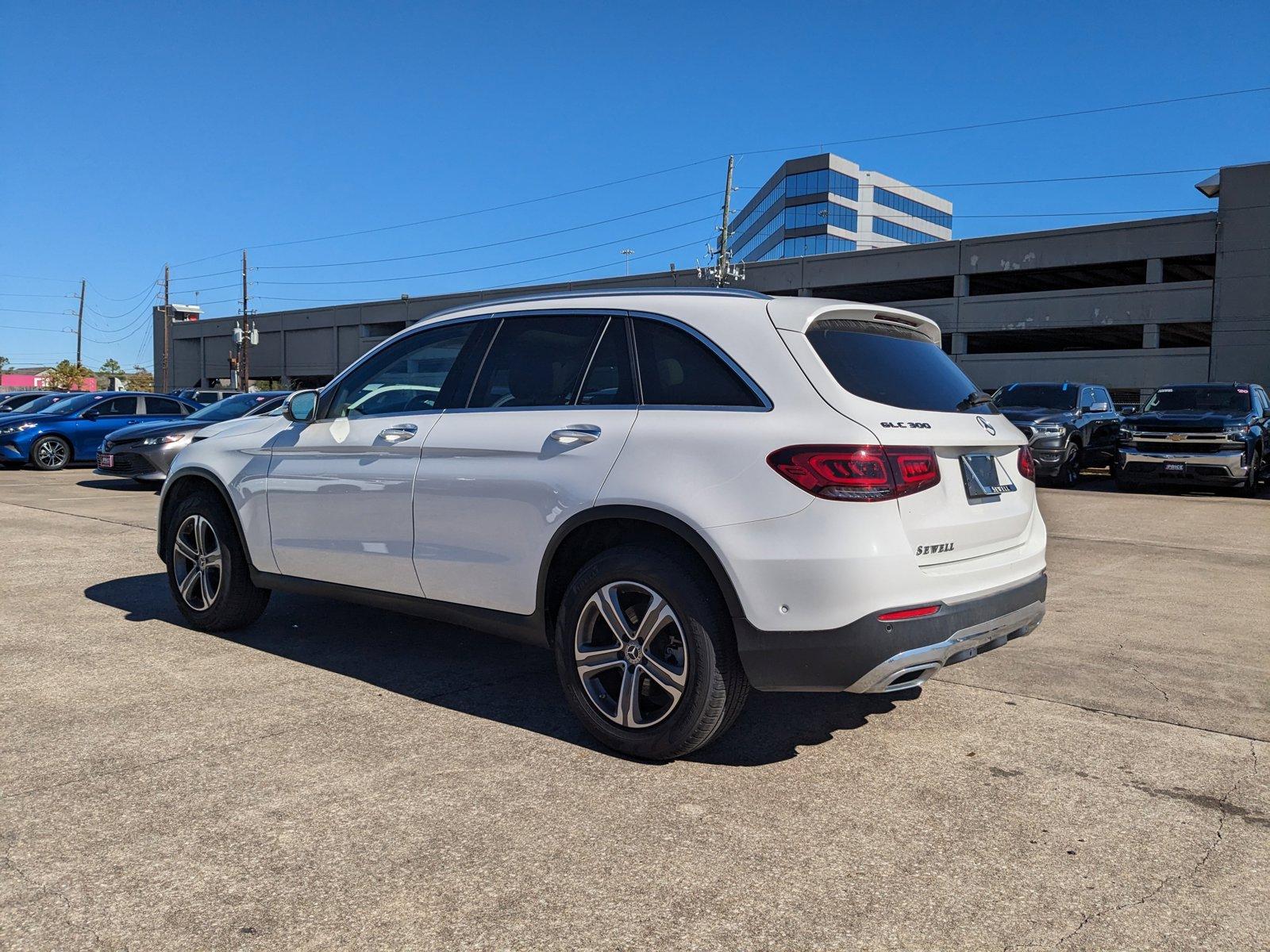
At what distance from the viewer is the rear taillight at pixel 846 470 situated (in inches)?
129

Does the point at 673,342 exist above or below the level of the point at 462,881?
above

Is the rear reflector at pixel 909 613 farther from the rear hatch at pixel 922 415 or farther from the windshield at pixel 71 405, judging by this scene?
the windshield at pixel 71 405

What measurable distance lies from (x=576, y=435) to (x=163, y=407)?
1749cm

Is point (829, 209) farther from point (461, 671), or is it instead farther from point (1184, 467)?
point (461, 671)

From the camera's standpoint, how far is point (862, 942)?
8.06 ft

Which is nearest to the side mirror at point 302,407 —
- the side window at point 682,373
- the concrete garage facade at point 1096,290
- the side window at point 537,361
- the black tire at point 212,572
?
the black tire at point 212,572

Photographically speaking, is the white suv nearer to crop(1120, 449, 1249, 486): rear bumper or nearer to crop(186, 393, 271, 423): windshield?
crop(186, 393, 271, 423): windshield

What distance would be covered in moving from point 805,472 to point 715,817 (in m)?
1.15

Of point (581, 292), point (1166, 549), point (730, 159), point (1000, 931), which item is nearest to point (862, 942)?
point (1000, 931)

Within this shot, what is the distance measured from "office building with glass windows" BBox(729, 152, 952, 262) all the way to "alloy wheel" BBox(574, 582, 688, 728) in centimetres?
7983

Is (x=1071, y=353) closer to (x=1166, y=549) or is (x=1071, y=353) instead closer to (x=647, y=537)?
(x=1166, y=549)

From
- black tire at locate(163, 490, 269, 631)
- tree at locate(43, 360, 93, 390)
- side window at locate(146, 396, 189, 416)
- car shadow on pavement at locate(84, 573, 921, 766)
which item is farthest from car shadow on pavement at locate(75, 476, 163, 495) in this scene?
tree at locate(43, 360, 93, 390)

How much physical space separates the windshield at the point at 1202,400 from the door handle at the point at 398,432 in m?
15.0

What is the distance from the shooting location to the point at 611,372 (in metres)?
3.96
